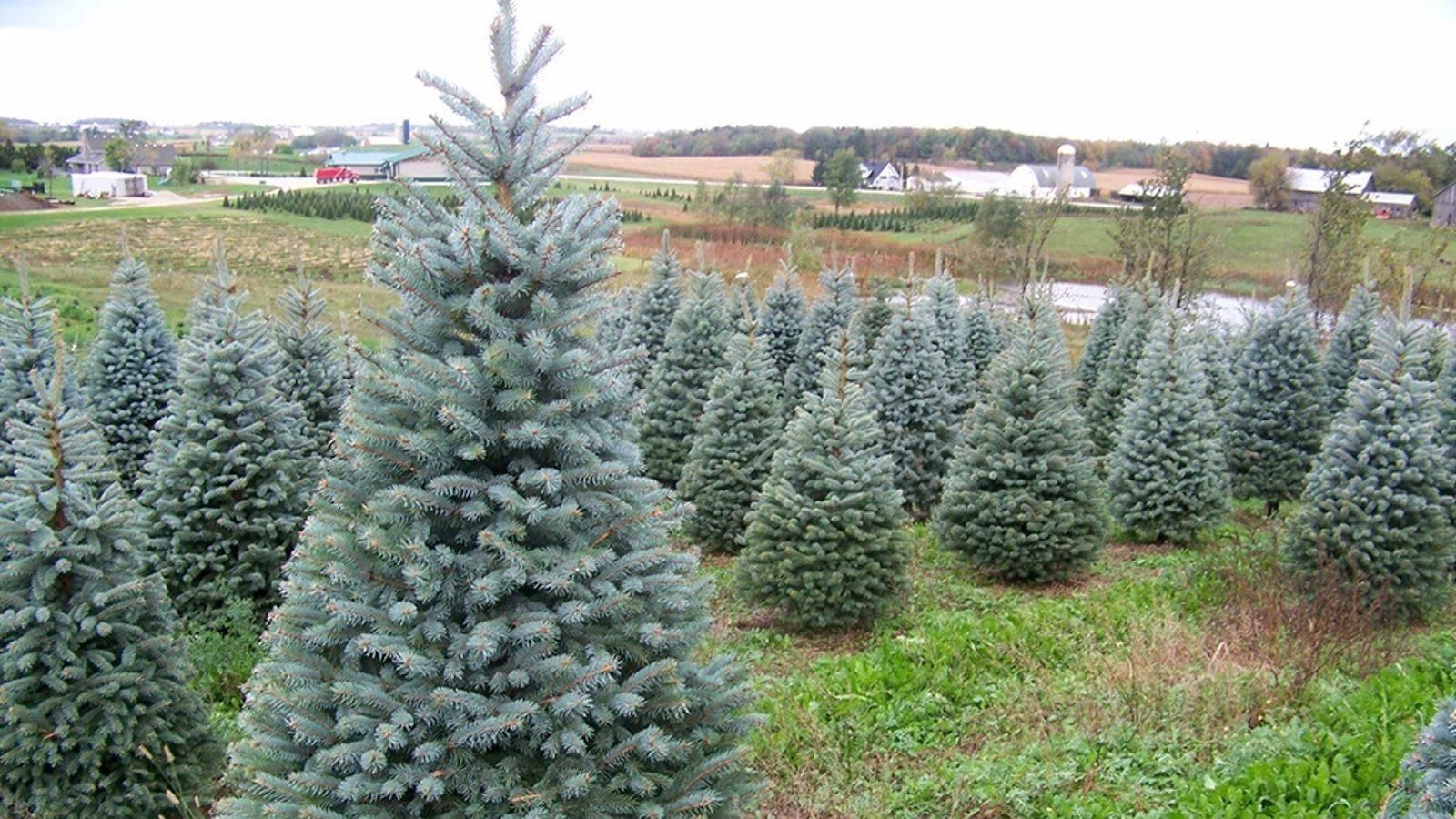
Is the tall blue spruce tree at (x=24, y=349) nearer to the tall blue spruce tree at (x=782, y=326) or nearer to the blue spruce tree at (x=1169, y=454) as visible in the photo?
the tall blue spruce tree at (x=782, y=326)

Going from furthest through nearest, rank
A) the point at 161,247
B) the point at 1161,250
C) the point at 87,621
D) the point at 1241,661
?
the point at 1161,250 → the point at 161,247 → the point at 1241,661 → the point at 87,621

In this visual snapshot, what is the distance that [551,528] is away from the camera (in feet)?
12.2

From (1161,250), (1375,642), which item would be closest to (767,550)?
(1375,642)

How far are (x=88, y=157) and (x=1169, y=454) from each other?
25.0 meters

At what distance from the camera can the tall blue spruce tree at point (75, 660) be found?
16.9 ft

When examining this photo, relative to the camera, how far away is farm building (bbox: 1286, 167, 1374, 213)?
84.5 feet

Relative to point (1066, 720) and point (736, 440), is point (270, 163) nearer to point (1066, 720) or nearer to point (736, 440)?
point (736, 440)

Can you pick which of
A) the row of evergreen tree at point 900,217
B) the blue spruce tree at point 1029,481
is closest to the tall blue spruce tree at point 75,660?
the blue spruce tree at point 1029,481

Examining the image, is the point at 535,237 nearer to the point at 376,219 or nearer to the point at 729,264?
the point at 376,219

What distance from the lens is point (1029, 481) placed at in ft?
32.0

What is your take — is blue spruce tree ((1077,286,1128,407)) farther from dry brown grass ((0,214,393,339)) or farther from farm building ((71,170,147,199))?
farm building ((71,170,147,199))

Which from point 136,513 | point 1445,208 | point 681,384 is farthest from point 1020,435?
point 1445,208

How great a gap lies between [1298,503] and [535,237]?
13.2m

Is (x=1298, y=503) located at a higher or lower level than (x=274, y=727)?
lower
